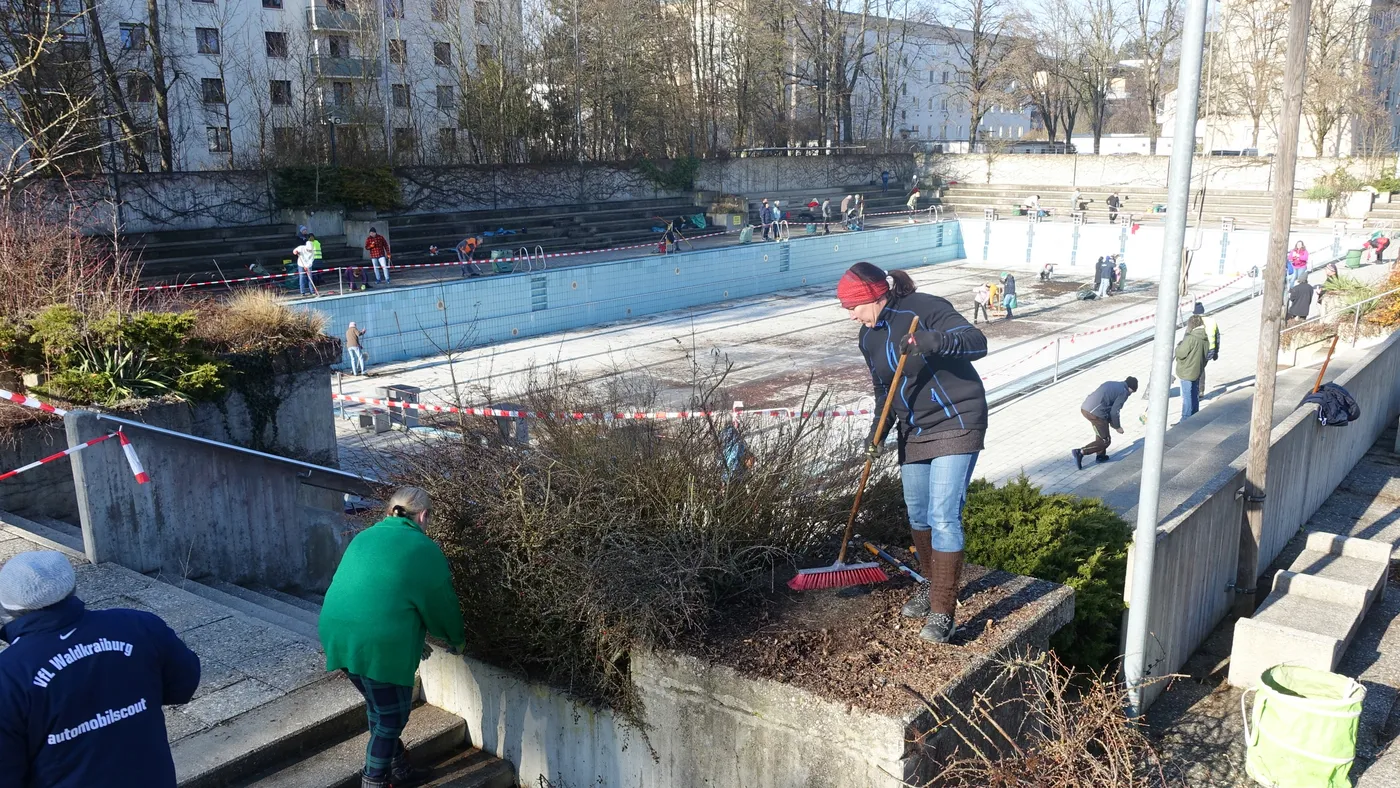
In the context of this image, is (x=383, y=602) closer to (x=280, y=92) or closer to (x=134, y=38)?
(x=134, y=38)

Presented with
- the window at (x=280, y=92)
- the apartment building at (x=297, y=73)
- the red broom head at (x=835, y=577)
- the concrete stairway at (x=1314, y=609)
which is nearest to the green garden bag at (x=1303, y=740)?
the concrete stairway at (x=1314, y=609)

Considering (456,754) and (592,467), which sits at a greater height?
(592,467)

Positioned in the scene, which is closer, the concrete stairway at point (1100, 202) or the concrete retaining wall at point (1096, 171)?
the concrete stairway at point (1100, 202)

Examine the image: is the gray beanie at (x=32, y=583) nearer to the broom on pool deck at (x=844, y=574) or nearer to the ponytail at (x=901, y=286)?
the broom on pool deck at (x=844, y=574)

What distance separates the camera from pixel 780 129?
51938 millimetres

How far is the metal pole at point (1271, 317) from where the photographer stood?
8.41 metres

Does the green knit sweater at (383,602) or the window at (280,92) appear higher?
the window at (280,92)

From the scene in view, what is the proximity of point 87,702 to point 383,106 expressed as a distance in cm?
3552

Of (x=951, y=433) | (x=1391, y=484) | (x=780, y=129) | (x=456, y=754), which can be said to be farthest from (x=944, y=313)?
(x=780, y=129)

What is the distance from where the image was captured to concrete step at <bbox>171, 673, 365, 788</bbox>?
4.41m

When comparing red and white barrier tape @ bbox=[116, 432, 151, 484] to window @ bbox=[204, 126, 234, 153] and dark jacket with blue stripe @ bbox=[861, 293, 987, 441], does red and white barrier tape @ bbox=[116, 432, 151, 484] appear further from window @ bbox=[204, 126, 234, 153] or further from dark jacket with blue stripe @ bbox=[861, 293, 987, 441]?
window @ bbox=[204, 126, 234, 153]

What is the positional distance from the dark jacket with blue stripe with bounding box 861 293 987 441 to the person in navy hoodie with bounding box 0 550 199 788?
2.91m

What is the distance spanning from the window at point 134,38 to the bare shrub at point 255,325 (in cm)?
2437

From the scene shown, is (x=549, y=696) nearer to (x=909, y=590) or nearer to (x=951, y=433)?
(x=909, y=590)
